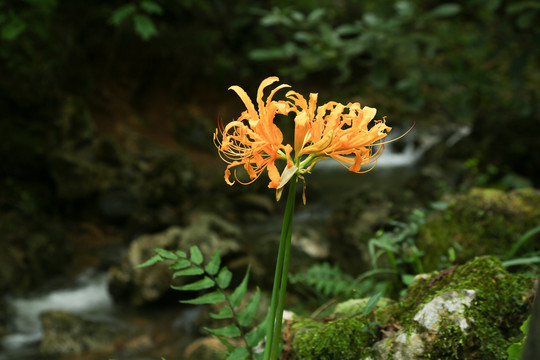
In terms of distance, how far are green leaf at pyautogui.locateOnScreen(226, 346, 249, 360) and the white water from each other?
5.05 meters

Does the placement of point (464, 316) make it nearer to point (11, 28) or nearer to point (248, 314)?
point (248, 314)

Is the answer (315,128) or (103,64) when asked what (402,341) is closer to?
(315,128)

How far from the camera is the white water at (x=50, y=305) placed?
566cm

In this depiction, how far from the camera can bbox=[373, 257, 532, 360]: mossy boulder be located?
1569mm

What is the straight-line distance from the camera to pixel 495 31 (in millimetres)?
5238

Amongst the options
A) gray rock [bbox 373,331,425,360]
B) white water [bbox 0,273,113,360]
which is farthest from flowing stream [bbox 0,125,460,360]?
gray rock [bbox 373,331,425,360]

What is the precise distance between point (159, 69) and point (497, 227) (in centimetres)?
1272

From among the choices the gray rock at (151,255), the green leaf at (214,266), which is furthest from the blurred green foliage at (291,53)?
the green leaf at (214,266)

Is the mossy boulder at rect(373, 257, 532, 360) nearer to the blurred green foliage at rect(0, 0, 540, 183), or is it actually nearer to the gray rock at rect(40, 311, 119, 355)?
the blurred green foliage at rect(0, 0, 540, 183)

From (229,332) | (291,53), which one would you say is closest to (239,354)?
(229,332)

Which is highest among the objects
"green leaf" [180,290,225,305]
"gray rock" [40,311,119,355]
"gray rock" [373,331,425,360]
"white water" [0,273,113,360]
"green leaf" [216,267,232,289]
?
"white water" [0,273,113,360]

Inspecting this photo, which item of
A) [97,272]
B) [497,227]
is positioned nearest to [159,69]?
[97,272]

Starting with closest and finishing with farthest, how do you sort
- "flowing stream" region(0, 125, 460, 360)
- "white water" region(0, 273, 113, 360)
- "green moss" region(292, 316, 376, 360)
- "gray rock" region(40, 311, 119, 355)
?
"green moss" region(292, 316, 376, 360)
"gray rock" region(40, 311, 119, 355)
"flowing stream" region(0, 125, 460, 360)
"white water" region(0, 273, 113, 360)

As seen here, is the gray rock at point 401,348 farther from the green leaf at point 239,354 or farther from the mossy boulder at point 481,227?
Answer: the mossy boulder at point 481,227
